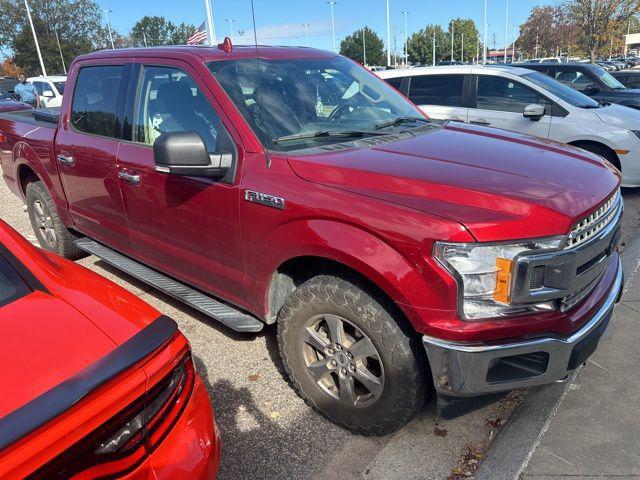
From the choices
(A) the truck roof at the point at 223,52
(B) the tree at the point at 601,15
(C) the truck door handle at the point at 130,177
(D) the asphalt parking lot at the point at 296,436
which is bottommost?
(D) the asphalt parking lot at the point at 296,436

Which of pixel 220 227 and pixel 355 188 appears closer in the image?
pixel 355 188

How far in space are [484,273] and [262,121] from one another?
1.49 m

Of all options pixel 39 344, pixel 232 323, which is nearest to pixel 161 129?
pixel 232 323

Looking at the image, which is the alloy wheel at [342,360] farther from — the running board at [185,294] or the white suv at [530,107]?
the white suv at [530,107]

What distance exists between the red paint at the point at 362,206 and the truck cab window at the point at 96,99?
205mm

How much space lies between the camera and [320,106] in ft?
10.2

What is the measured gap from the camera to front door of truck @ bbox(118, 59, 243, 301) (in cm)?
286

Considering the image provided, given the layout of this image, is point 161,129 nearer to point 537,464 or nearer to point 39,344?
point 39,344

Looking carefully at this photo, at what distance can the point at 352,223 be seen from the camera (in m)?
2.23

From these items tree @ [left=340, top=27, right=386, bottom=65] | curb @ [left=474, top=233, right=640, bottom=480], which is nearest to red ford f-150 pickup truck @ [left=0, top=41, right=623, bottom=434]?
curb @ [left=474, top=233, right=640, bottom=480]

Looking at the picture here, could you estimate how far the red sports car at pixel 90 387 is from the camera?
1261mm

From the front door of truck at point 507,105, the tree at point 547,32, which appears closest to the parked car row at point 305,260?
the front door of truck at point 507,105

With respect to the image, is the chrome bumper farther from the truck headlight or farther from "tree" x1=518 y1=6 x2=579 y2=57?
"tree" x1=518 y1=6 x2=579 y2=57

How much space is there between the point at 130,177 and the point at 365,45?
80.7 meters
